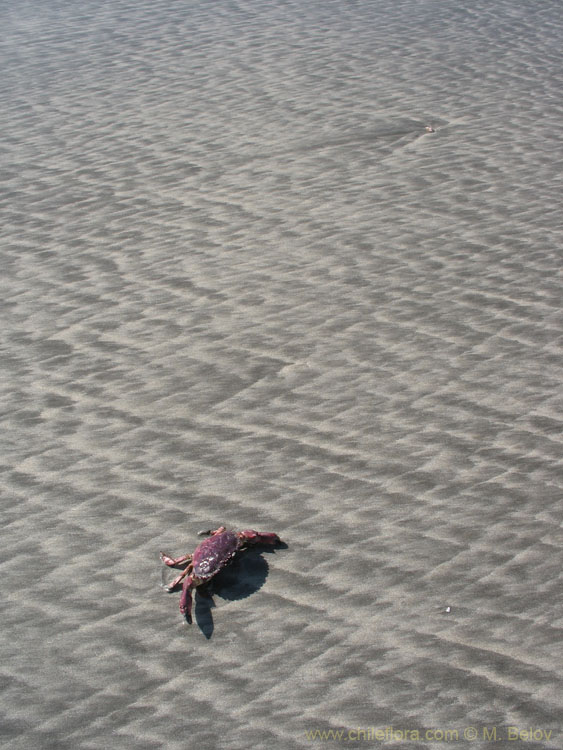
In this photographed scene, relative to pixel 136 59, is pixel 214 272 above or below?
below

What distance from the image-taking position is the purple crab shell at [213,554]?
2.11ft

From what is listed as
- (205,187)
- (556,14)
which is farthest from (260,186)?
(556,14)

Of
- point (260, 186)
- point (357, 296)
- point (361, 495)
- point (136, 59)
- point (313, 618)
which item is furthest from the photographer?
point (136, 59)

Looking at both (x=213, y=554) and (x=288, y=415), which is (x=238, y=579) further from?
(x=288, y=415)

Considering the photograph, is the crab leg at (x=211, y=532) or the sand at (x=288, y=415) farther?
the crab leg at (x=211, y=532)

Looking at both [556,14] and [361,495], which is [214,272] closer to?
[361,495]

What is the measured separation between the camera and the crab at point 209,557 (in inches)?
25.1

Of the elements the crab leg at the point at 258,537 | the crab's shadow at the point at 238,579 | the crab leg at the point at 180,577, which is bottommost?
the crab's shadow at the point at 238,579

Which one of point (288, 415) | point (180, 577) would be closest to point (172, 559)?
point (180, 577)

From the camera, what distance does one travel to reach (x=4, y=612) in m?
0.64

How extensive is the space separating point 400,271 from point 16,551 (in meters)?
0.60

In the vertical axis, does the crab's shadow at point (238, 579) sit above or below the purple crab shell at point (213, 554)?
below

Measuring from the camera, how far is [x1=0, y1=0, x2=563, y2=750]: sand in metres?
0.58

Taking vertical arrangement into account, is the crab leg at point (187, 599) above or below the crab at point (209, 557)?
below
